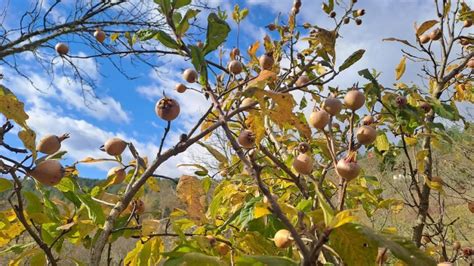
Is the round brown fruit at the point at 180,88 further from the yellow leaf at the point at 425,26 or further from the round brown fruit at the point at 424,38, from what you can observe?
the round brown fruit at the point at 424,38

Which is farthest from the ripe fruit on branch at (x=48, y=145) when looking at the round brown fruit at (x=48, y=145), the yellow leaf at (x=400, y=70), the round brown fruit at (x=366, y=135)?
the yellow leaf at (x=400, y=70)

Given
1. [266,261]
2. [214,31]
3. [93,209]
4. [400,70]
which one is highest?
[400,70]

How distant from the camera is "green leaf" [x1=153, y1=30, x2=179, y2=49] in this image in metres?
0.71

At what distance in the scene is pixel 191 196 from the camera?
2.26 feet

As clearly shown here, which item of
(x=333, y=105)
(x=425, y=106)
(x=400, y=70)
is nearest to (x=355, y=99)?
(x=333, y=105)

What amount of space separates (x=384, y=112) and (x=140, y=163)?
64 centimetres

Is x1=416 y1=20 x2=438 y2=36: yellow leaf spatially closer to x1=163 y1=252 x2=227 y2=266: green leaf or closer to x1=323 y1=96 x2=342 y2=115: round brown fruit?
x1=323 y1=96 x2=342 y2=115: round brown fruit

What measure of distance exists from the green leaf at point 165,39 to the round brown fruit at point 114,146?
20 cm

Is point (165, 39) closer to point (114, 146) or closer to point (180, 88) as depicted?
point (114, 146)

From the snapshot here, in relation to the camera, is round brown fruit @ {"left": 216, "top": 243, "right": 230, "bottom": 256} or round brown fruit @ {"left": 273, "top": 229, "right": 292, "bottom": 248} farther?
round brown fruit @ {"left": 216, "top": 243, "right": 230, "bottom": 256}

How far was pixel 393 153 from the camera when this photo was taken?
1435 mm

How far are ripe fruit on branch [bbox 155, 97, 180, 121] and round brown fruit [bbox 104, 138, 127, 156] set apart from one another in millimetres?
84

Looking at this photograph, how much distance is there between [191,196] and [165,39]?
0.29 metres

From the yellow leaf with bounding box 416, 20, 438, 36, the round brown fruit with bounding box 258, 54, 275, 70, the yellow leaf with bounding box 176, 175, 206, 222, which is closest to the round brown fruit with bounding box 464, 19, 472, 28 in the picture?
the yellow leaf with bounding box 416, 20, 438, 36
